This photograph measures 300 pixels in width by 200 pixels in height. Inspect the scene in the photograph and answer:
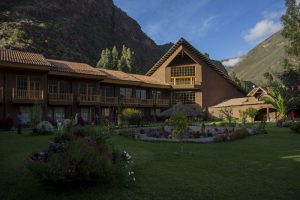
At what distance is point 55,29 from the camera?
242 feet

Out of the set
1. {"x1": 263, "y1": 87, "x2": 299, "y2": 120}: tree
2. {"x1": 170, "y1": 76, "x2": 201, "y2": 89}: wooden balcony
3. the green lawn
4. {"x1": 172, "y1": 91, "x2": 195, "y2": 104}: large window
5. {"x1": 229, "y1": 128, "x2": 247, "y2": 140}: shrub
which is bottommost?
the green lawn

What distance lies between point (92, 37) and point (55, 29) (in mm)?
15854

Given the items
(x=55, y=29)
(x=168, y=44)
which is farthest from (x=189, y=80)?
(x=168, y=44)

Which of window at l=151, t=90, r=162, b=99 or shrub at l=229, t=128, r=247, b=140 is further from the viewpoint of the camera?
window at l=151, t=90, r=162, b=99

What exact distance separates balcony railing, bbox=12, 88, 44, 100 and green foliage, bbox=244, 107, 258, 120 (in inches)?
938

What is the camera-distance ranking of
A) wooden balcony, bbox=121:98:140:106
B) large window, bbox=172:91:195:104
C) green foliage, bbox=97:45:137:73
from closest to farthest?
wooden balcony, bbox=121:98:140:106 → large window, bbox=172:91:195:104 → green foliage, bbox=97:45:137:73

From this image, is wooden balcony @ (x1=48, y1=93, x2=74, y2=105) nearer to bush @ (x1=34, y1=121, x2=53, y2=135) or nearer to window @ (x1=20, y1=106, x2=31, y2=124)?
window @ (x1=20, y1=106, x2=31, y2=124)

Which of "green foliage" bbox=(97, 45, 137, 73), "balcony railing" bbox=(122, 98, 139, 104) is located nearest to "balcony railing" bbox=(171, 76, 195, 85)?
"balcony railing" bbox=(122, 98, 139, 104)

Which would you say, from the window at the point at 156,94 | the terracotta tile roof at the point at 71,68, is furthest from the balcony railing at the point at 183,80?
the terracotta tile roof at the point at 71,68

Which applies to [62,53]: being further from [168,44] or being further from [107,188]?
[168,44]

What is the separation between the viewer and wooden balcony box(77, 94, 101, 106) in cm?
3191

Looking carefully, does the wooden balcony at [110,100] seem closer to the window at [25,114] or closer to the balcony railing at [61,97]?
the balcony railing at [61,97]

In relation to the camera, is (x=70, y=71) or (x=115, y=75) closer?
(x=70, y=71)

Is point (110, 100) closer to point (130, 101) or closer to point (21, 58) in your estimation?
point (130, 101)
